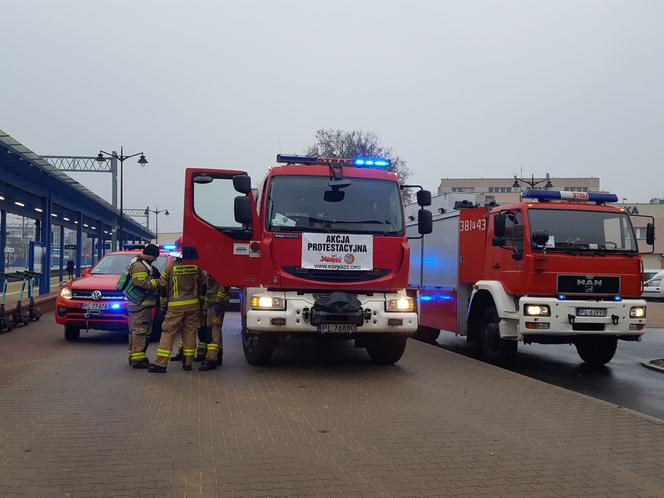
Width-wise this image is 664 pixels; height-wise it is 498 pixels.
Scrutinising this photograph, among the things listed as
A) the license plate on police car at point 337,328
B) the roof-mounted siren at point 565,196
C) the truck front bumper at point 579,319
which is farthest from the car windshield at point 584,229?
the license plate on police car at point 337,328

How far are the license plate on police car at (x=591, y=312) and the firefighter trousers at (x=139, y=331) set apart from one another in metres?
6.54

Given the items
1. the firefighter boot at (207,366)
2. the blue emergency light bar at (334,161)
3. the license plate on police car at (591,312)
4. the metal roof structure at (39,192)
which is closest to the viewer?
the firefighter boot at (207,366)

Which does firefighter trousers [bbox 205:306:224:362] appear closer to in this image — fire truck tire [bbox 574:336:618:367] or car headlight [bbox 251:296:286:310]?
car headlight [bbox 251:296:286:310]

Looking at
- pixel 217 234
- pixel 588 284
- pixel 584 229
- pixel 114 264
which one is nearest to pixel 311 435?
pixel 217 234

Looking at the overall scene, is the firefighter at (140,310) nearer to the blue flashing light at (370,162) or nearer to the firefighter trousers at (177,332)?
the firefighter trousers at (177,332)

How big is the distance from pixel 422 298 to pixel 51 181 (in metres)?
15.4

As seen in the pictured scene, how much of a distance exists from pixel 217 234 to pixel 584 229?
587 centimetres

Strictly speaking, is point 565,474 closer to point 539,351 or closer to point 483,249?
point 483,249

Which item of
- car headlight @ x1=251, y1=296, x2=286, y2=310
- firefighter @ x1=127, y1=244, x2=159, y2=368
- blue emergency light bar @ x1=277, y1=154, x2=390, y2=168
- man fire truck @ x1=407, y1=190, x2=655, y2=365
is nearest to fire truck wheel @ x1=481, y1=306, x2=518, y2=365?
man fire truck @ x1=407, y1=190, x2=655, y2=365

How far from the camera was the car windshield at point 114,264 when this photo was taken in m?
12.7

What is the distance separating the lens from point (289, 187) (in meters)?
8.59

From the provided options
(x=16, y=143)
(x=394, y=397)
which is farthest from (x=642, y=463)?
(x=16, y=143)

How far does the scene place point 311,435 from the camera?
5.52 m

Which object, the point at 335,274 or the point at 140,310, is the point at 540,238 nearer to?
the point at 335,274
